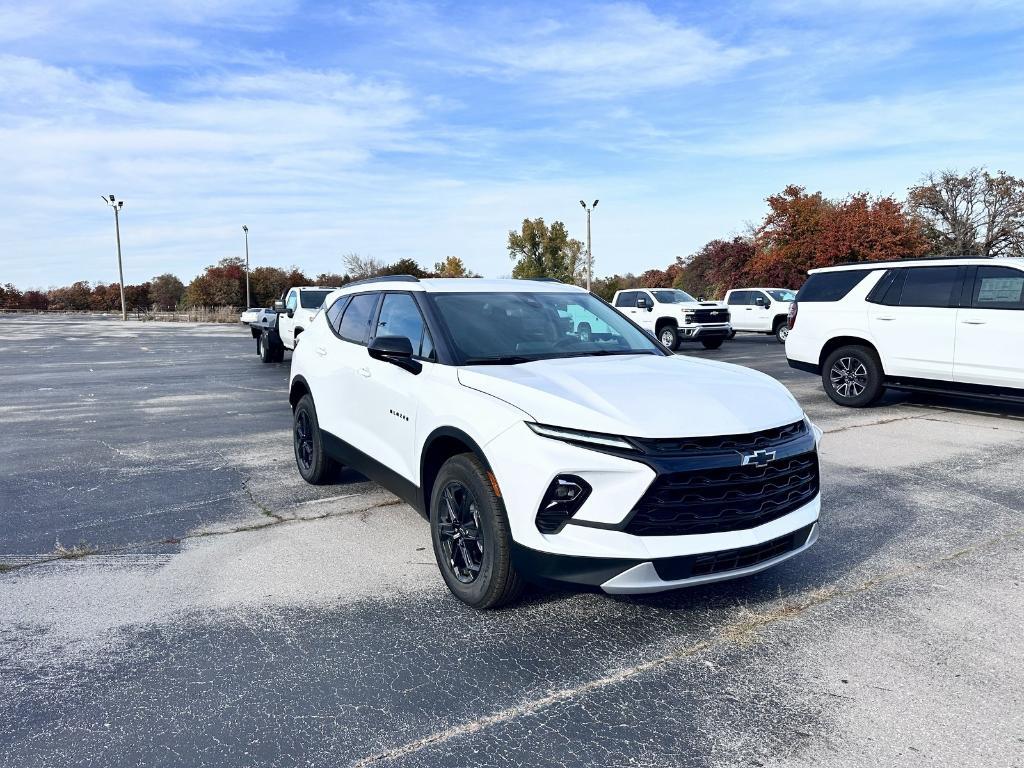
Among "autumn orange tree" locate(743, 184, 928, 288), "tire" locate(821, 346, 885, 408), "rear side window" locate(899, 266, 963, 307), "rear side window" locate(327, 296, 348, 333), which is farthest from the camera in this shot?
"autumn orange tree" locate(743, 184, 928, 288)

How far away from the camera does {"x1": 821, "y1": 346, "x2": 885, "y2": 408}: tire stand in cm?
994

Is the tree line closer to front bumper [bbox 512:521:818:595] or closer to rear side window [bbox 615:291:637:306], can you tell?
rear side window [bbox 615:291:637:306]

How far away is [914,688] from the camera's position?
302 cm

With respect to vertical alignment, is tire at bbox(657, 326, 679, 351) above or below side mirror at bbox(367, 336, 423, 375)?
below

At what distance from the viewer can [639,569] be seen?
3135 mm

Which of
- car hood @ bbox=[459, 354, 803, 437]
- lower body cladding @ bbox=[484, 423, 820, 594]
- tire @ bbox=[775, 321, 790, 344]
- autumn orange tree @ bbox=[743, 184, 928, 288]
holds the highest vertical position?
autumn orange tree @ bbox=[743, 184, 928, 288]

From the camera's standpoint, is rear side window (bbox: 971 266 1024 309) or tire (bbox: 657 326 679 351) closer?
rear side window (bbox: 971 266 1024 309)

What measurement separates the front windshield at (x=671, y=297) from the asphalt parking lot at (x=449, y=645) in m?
16.2

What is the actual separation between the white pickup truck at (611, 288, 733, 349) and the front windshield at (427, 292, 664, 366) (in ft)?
52.4

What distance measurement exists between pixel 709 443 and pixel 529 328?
1.69 meters

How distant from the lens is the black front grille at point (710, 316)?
21297mm

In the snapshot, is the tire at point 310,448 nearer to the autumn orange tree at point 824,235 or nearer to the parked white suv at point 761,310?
the parked white suv at point 761,310

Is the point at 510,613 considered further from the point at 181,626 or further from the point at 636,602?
the point at 181,626

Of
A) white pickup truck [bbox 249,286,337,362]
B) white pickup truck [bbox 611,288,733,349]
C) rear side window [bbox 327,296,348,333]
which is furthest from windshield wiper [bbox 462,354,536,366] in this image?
white pickup truck [bbox 611,288,733,349]
